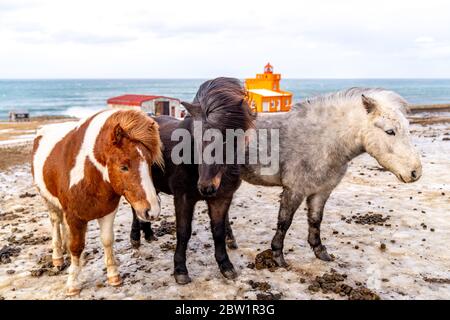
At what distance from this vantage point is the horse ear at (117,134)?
393cm

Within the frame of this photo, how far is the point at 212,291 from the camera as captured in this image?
15.7ft

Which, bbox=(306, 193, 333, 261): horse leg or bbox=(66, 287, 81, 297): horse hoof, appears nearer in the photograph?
bbox=(66, 287, 81, 297): horse hoof

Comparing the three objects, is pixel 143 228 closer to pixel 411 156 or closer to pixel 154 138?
pixel 154 138

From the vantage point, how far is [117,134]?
3938 millimetres

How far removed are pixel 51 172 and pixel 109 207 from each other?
102 cm

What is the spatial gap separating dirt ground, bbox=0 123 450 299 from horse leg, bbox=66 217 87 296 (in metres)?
0.15

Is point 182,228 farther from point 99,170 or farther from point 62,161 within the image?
point 62,161

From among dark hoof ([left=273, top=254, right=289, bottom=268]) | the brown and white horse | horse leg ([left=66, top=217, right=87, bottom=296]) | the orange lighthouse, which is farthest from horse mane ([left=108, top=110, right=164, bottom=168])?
the orange lighthouse

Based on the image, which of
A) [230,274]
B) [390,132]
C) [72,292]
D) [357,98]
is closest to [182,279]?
[230,274]

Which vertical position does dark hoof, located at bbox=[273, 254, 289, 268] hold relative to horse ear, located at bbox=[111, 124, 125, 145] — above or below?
below

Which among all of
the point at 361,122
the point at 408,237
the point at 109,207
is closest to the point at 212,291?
the point at 109,207

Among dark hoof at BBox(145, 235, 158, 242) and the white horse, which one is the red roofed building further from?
the white horse

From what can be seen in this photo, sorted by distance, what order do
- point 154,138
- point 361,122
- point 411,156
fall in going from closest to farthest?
point 154,138 < point 411,156 < point 361,122

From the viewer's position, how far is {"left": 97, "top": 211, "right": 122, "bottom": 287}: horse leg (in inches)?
184
